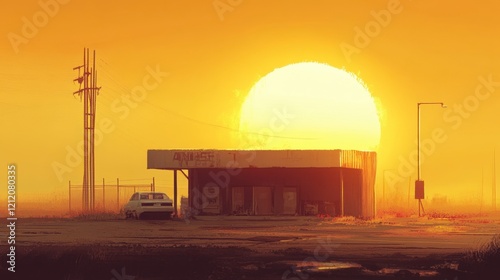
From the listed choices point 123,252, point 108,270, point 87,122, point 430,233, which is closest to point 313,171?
point 87,122

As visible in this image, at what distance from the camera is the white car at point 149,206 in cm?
6269

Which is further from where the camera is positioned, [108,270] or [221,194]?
[221,194]

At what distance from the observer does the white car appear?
62688 mm

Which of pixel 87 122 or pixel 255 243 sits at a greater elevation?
pixel 87 122

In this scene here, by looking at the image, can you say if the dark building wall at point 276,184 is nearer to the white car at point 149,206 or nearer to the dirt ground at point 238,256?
the white car at point 149,206

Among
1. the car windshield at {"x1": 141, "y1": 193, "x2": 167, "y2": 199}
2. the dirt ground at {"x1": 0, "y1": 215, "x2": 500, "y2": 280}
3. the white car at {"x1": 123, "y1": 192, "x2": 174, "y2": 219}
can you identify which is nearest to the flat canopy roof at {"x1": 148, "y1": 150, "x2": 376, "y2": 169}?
the car windshield at {"x1": 141, "y1": 193, "x2": 167, "y2": 199}

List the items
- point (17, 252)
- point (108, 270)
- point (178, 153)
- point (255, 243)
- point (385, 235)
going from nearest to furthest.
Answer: point (108, 270) < point (17, 252) < point (255, 243) < point (385, 235) < point (178, 153)

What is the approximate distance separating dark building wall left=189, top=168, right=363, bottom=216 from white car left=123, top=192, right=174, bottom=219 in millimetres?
9405

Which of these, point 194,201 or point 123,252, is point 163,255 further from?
point 194,201

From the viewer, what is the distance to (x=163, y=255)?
30125 millimetres

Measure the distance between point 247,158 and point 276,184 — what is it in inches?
165

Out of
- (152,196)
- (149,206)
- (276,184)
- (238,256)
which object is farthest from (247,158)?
(238,256)

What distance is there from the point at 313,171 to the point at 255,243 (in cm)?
3758

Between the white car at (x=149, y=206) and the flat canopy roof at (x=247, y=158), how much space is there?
7450 mm
